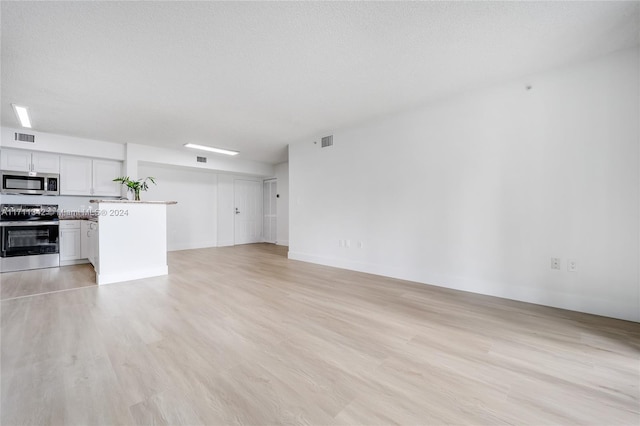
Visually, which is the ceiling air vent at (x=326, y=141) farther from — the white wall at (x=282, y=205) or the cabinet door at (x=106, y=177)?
the cabinet door at (x=106, y=177)

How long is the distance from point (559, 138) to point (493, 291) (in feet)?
6.04

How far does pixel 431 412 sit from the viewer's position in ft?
4.28

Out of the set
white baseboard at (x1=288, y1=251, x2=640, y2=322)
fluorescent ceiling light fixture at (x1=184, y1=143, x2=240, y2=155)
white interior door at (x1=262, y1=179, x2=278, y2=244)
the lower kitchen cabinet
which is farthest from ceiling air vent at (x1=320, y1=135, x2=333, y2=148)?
the lower kitchen cabinet

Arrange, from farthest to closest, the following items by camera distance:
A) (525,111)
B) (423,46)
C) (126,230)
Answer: (126,230) → (525,111) → (423,46)

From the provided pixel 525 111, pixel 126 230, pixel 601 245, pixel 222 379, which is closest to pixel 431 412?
pixel 222 379

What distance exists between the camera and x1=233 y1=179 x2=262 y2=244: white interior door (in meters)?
8.14

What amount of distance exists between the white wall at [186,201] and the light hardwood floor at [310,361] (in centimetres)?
387

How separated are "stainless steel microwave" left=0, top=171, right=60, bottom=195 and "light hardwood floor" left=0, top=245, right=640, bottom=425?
299 centimetres

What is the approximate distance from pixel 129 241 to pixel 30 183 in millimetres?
2897

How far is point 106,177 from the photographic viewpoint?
5.69m

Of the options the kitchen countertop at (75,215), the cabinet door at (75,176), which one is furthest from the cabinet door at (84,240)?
the cabinet door at (75,176)

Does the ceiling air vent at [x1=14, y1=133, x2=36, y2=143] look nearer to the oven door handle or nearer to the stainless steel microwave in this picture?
the stainless steel microwave

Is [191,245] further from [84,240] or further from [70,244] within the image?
[70,244]

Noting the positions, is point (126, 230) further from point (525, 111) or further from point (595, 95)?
point (595, 95)
